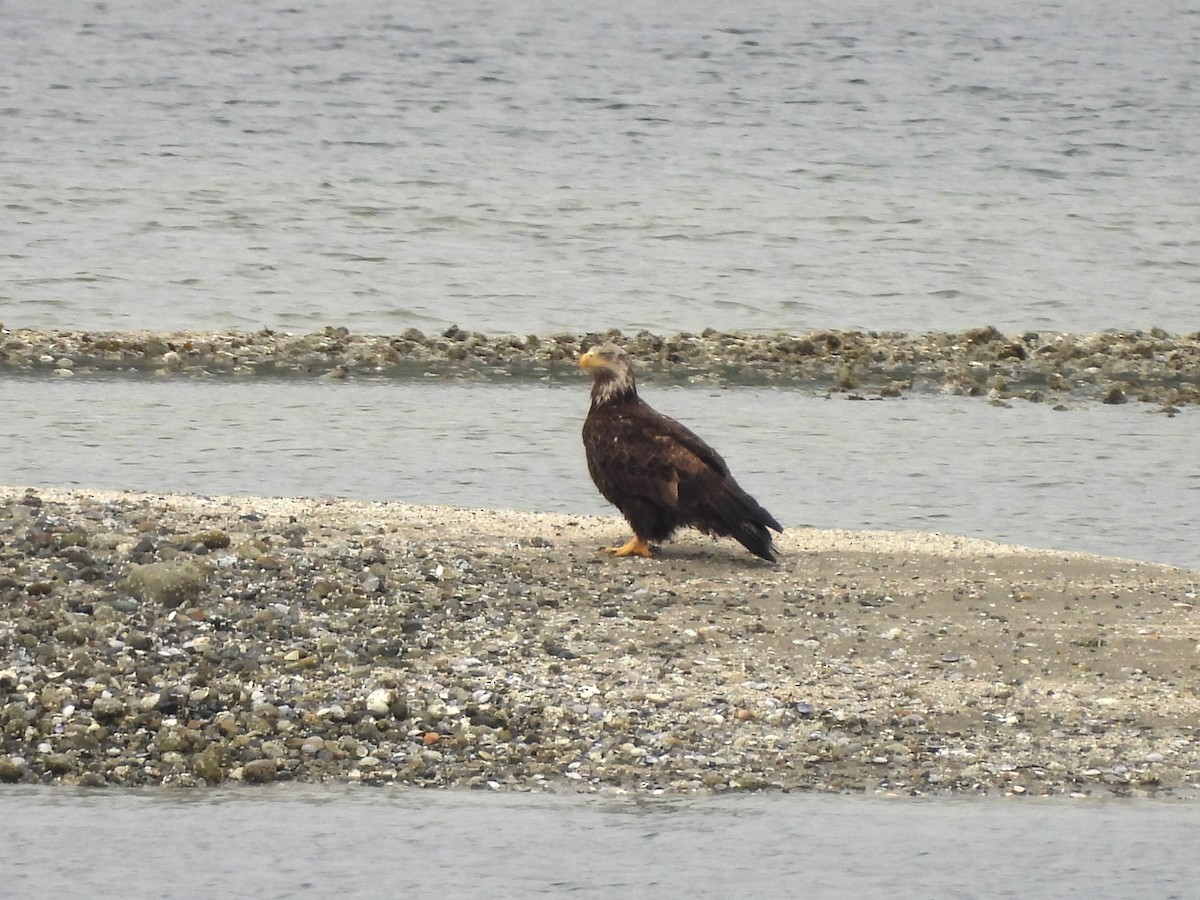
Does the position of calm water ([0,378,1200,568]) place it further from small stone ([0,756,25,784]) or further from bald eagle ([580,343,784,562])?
small stone ([0,756,25,784])

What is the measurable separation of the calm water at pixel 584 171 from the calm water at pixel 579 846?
13035 millimetres

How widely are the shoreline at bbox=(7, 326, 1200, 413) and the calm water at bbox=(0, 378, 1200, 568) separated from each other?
502 millimetres

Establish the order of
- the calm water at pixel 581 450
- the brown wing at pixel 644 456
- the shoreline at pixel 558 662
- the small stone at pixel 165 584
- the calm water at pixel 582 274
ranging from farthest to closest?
1. the calm water at pixel 581 450
2. the brown wing at pixel 644 456
3. the small stone at pixel 165 584
4. the shoreline at pixel 558 662
5. the calm water at pixel 582 274

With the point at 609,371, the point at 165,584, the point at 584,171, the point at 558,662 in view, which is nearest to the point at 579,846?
the point at 558,662

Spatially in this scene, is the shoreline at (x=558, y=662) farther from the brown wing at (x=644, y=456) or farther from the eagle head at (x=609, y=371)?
the eagle head at (x=609, y=371)

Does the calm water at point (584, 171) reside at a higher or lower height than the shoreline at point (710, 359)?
higher

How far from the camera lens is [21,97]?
39.6 meters

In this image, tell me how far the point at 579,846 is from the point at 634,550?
142 inches

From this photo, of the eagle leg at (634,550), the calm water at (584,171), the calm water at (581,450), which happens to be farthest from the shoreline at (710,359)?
the eagle leg at (634,550)

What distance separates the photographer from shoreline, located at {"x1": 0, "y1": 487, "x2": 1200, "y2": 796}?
7.17 metres

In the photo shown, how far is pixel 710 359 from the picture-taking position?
1789cm

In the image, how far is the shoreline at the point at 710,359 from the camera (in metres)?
17.0

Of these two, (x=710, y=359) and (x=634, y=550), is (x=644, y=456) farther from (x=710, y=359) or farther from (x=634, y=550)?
(x=710, y=359)

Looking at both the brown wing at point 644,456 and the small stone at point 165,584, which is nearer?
the small stone at point 165,584
